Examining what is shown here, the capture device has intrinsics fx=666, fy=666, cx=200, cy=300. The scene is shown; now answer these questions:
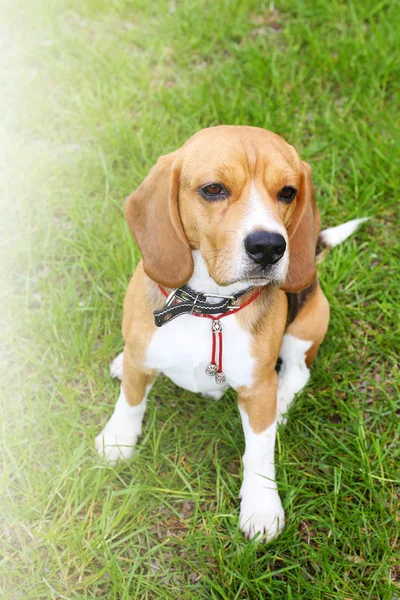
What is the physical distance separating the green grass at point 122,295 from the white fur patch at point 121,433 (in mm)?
95

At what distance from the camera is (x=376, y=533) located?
3607 millimetres

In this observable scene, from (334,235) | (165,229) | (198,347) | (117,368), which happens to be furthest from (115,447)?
(334,235)

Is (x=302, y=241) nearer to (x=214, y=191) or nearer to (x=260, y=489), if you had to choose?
(x=214, y=191)

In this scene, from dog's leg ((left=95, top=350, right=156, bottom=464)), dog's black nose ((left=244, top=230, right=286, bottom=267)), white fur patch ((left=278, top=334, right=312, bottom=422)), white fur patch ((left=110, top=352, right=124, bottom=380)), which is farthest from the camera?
white fur patch ((left=110, top=352, right=124, bottom=380))

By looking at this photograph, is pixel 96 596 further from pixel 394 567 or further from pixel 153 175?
pixel 153 175

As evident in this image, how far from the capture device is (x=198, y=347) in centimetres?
327

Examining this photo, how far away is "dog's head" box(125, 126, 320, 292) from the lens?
2850 mm

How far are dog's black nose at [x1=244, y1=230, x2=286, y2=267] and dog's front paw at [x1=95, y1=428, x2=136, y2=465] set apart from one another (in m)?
1.62

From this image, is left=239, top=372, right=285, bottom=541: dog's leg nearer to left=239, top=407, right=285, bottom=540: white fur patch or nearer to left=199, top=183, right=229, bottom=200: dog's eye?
left=239, top=407, right=285, bottom=540: white fur patch

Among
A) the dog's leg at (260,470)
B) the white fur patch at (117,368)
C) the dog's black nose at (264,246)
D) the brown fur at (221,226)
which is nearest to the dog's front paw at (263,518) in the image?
the dog's leg at (260,470)

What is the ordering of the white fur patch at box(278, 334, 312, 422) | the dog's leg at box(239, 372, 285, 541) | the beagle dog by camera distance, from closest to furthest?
the beagle dog < the dog's leg at box(239, 372, 285, 541) < the white fur patch at box(278, 334, 312, 422)

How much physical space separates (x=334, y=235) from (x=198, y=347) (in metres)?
1.89

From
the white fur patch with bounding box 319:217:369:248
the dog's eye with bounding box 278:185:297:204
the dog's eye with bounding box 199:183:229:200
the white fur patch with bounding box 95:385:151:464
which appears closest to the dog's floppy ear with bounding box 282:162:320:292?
the dog's eye with bounding box 278:185:297:204

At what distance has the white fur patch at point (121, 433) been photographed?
12.6ft
